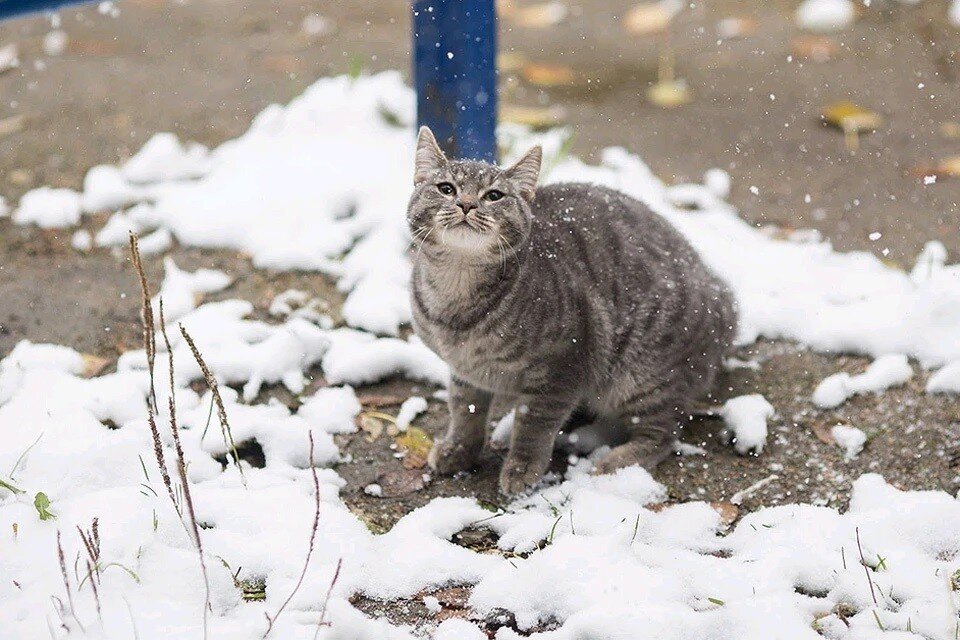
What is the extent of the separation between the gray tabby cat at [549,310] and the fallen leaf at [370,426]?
9.6 inches

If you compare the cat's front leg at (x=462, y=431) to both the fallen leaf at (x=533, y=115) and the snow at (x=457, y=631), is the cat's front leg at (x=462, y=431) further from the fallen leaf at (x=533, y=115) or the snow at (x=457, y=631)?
the fallen leaf at (x=533, y=115)

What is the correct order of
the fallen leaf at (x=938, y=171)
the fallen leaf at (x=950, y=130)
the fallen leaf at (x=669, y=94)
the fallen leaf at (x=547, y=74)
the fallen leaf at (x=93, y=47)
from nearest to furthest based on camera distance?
the fallen leaf at (x=938, y=171) < the fallen leaf at (x=950, y=130) < the fallen leaf at (x=669, y=94) < the fallen leaf at (x=547, y=74) < the fallen leaf at (x=93, y=47)

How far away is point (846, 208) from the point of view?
4840mm

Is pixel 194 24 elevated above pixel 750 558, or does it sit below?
above

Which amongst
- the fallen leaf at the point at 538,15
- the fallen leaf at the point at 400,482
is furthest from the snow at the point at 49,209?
the fallen leaf at the point at 538,15

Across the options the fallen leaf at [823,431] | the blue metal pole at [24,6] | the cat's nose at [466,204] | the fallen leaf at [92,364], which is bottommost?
the fallen leaf at [823,431]

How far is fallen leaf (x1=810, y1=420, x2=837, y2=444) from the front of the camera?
3.58 metres

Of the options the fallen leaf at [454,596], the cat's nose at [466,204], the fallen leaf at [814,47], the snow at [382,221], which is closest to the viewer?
the fallen leaf at [454,596]

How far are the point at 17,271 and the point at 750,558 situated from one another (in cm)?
310

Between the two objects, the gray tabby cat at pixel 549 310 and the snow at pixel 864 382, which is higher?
the gray tabby cat at pixel 549 310

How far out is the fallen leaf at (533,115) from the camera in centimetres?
536

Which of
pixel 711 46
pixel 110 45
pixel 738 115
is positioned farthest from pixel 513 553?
pixel 110 45

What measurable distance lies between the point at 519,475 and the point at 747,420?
806mm

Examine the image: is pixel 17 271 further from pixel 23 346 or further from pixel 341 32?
pixel 341 32
